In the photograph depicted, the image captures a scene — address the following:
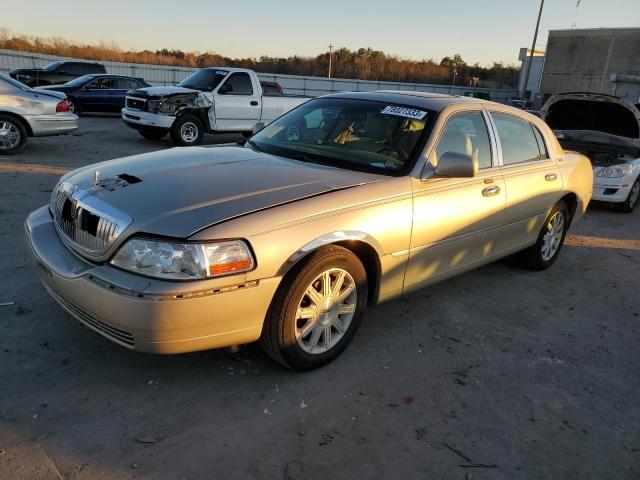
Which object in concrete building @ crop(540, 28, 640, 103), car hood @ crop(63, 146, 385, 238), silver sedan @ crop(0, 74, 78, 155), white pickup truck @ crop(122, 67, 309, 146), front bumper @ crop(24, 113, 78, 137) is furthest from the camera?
concrete building @ crop(540, 28, 640, 103)

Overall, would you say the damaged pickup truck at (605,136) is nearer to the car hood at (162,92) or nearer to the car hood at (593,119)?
the car hood at (593,119)

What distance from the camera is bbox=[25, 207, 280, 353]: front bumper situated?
2574mm

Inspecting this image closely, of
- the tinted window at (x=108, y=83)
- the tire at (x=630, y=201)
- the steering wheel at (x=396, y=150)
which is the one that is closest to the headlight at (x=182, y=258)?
the steering wheel at (x=396, y=150)

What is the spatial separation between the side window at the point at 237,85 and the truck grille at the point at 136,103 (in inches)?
68.0

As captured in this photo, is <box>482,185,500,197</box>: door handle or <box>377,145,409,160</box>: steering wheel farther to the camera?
<box>482,185,500,197</box>: door handle

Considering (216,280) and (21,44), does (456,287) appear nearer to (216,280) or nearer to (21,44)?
(216,280)

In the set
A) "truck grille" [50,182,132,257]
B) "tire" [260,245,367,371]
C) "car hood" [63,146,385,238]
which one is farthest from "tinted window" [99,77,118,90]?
"tire" [260,245,367,371]

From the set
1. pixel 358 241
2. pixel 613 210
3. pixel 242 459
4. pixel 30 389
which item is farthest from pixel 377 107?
pixel 613 210

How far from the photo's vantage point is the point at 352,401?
3.01 m

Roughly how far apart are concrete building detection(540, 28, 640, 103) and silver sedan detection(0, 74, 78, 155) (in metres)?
35.0

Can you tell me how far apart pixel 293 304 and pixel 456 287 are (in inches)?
93.5

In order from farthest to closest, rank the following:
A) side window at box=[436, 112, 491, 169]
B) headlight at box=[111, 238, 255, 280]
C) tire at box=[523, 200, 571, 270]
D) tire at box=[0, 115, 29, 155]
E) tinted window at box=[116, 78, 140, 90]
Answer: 1. tinted window at box=[116, 78, 140, 90]
2. tire at box=[0, 115, 29, 155]
3. tire at box=[523, 200, 571, 270]
4. side window at box=[436, 112, 491, 169]
5. headlight at box=[111, 238, 255, 280]

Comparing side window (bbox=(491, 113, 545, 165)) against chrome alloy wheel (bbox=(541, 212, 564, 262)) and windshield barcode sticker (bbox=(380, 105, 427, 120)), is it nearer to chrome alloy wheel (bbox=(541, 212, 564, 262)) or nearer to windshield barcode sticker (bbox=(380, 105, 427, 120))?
chrome alloy wheel (bbox=(541, 212, 564, 262))

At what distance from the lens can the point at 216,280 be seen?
2.64m
